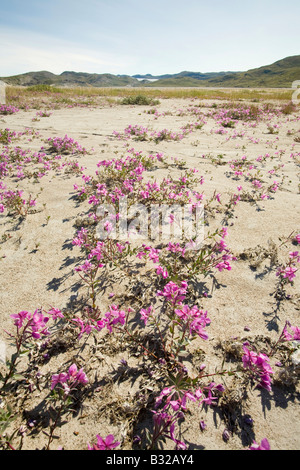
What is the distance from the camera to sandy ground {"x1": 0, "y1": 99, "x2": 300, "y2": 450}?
196 centimetres

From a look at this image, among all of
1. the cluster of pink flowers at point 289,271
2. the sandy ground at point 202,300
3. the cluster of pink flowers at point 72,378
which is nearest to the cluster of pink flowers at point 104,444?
the sandy ground at point 202,300

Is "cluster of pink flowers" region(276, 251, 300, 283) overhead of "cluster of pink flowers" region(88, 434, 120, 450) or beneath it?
overhead

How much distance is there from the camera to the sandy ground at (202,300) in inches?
77.3

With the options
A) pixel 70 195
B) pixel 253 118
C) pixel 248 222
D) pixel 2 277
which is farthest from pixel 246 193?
pixel 253 118

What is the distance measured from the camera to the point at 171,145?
924 cm

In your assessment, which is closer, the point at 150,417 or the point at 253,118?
the point at 150,417

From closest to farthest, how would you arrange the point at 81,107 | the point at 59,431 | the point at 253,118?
the point at 59,431
the point at 253,118
the point at 81,107

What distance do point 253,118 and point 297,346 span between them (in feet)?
49.9

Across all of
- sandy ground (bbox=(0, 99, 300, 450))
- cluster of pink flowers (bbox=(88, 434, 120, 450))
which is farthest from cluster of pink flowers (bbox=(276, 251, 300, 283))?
cluster of pink flowers (bbox=(88, 434, 120, 450))

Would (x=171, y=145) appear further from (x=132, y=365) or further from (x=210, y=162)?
(x=132, y=365)

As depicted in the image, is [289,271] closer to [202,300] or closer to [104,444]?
[202,300]

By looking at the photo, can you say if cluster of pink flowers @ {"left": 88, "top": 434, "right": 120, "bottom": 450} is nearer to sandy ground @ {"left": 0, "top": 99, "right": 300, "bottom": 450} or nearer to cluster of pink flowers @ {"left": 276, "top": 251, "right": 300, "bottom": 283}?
sandy ground @ {"left": 0, "top": 99, "right": 300, "bottom": 450}

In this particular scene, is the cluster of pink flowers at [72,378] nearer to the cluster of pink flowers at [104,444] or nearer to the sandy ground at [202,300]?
the sandy ground at [202,300]

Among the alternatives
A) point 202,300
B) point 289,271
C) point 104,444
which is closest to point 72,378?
point 104,444
